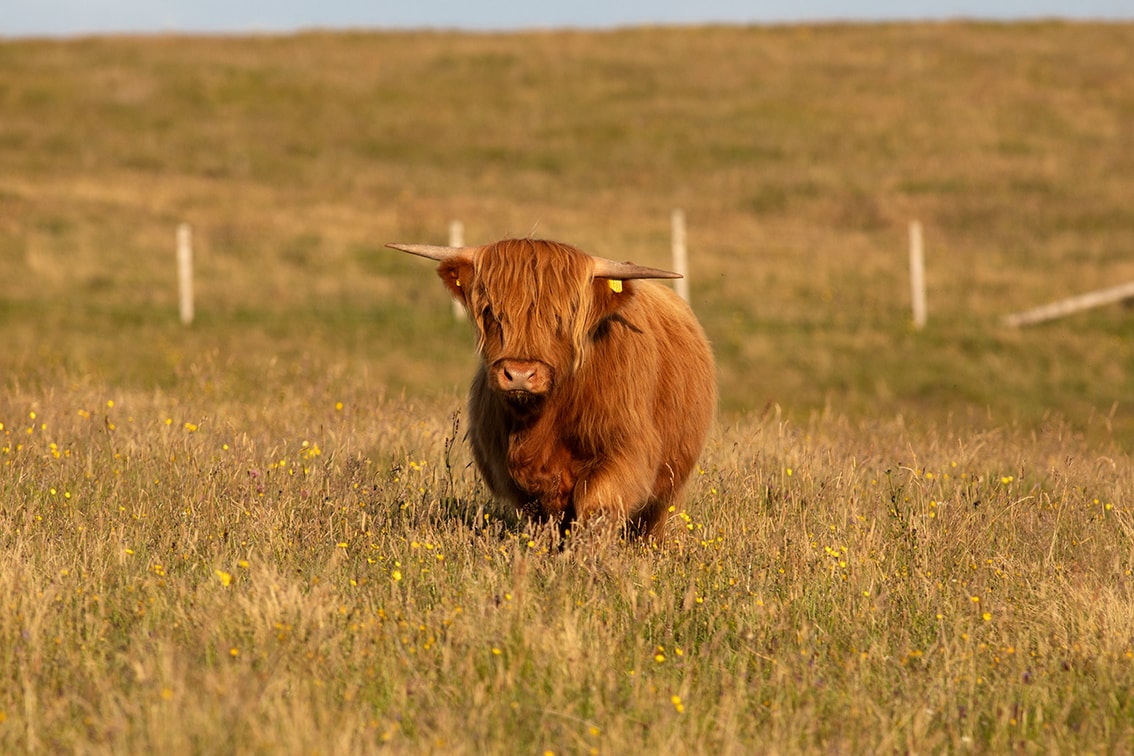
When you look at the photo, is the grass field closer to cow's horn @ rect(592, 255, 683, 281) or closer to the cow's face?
the cow's face

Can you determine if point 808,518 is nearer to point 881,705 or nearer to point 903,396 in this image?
point 881,705

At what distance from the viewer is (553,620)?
178 inches

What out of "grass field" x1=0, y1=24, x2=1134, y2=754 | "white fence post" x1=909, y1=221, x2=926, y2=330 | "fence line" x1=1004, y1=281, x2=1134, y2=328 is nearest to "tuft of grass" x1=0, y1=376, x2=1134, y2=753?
"grass field" x1=0, y1=24, x2=1134, y2=754

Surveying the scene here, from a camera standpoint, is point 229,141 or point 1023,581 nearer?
point 1023,581

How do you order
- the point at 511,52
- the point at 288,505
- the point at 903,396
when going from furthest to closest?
the point at 511,52
the point at 903,396
the point at 288,505

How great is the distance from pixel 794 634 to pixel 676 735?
1167 millimetres

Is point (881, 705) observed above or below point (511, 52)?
below

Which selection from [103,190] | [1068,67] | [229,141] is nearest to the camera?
[103,190]

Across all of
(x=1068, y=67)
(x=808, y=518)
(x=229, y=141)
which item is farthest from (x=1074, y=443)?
(x=1068, y=67)

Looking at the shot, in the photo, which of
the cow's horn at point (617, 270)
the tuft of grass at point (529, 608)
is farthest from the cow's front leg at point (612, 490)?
the cow's horn at point (617, 270)

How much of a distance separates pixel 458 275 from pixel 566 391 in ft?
2.17

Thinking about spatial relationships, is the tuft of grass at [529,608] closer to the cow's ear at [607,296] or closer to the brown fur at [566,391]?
the brown fur at [566,391]

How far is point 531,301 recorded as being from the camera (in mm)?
5461

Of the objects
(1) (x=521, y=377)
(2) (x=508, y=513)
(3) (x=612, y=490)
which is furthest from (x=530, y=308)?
(2) (x=508, y=513)
